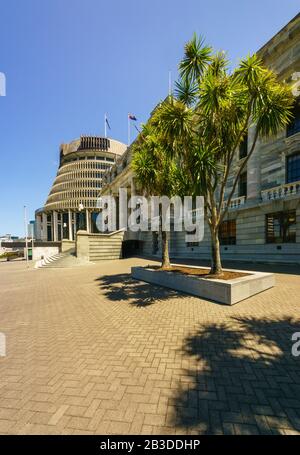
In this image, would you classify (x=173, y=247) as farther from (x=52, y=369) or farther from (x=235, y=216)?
(x=52, y=369)

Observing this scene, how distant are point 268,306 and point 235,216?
529 inches

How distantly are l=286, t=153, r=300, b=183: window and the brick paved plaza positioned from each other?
12.6 metres

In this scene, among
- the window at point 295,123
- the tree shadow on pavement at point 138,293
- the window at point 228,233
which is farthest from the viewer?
the window at point 228,233

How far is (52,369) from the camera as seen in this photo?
390 cm

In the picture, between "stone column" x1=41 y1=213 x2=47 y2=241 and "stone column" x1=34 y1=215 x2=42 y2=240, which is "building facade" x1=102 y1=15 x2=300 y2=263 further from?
"stone column" x1=34 y1=215 x2=42 y2=240

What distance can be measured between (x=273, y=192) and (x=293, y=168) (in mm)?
2253

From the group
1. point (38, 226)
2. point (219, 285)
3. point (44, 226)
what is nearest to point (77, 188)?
point (44, 226)

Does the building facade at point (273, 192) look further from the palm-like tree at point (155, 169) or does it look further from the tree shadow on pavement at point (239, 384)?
the tree shadow on pavement at point (239, 384)

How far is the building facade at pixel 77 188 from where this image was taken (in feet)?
253

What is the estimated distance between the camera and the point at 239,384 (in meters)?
3.24

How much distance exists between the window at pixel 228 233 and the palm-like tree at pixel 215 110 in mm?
11476

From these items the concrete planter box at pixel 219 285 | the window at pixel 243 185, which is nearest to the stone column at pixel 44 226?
the window at pixel 243 185

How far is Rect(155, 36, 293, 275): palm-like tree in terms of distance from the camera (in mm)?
7199

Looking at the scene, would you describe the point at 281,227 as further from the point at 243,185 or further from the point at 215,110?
the point at 215,110
